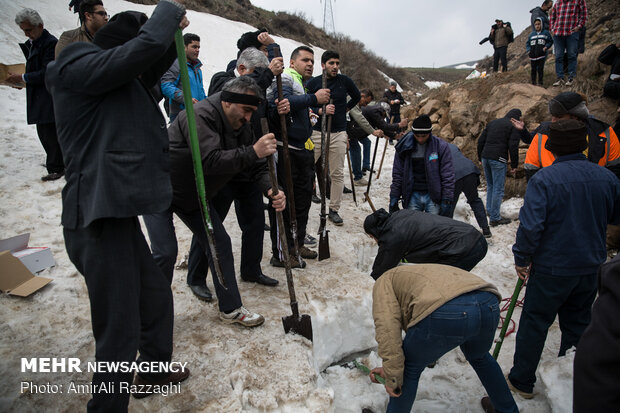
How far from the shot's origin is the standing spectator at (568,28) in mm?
7207

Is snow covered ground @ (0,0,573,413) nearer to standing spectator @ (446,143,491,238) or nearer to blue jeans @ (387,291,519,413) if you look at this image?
blue jeans @ (387,291,519,413)

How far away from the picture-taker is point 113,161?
1588 millimetres

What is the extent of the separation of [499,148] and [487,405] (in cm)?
425

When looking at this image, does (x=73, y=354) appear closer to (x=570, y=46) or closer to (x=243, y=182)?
(x=243, y=182)

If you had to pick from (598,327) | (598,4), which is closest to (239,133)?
(598,327)

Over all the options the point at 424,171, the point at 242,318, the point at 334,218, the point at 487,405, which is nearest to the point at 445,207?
the point at 424,171

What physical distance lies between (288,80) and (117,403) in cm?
330

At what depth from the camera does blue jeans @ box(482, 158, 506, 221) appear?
228 inches

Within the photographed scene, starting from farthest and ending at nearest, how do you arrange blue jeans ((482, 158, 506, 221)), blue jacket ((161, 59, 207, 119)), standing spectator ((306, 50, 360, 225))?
1. blue jeans ((482, 158, 506, 221))
2. standing spectator ((306, 50, 360, 225))
3. blue jacket ((161, 59, 207, 119))

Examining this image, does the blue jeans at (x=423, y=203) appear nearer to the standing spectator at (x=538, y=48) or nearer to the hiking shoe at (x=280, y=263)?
the hiking shoe at (x=280, y=263)

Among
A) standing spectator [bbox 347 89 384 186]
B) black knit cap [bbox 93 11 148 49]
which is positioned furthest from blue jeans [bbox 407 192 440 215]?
black knit cap [bbox 93 11 148 49]

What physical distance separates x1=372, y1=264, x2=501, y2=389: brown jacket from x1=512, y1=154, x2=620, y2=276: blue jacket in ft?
2.34

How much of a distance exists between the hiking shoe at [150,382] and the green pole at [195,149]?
2.15ft

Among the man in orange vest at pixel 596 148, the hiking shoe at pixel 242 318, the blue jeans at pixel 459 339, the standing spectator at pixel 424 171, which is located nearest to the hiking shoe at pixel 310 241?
the standing spectator at pixel 424 171
